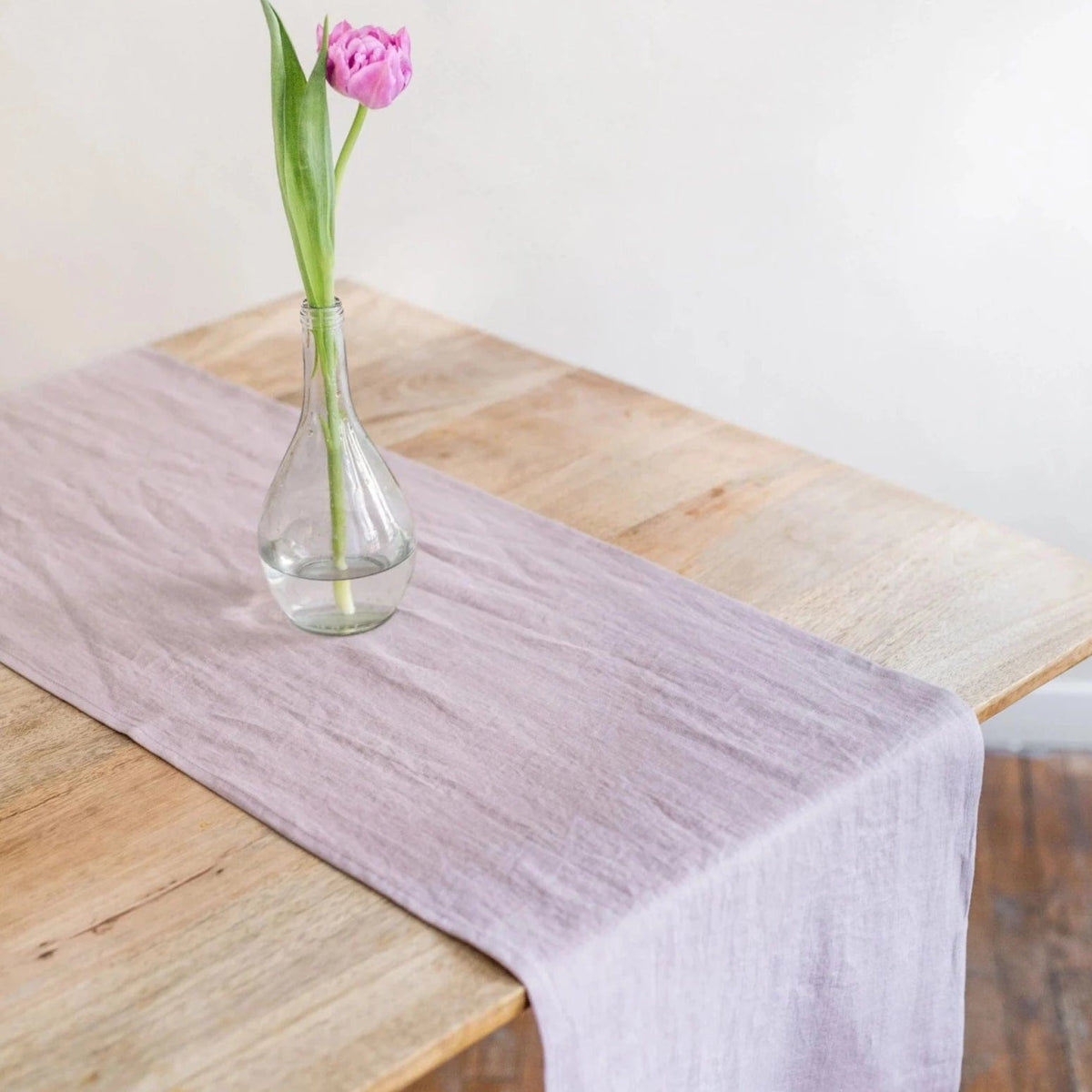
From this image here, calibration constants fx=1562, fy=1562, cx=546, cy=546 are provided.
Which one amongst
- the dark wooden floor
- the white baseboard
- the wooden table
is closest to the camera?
the wooden table

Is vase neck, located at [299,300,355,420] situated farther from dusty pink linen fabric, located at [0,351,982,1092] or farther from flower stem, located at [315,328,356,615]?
dusty pink linen fabric, located at [0,351,982,1092]

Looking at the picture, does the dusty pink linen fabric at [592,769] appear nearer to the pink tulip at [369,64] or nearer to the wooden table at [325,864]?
the wooden table at [325,864]

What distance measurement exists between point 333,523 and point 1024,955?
1236 mm

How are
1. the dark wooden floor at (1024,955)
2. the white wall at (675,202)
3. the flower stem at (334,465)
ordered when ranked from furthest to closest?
the white wall at (675,202), the dark wooden floor at (1024,955), the flower stem at (334,465)

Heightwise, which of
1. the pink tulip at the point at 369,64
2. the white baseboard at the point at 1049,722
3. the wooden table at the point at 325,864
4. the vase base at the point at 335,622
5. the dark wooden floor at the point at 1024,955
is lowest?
the dark wooden floor at the point at 1024,955

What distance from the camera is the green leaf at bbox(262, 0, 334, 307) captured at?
998 millimetres

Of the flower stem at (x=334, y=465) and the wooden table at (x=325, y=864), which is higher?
the flower stem at (x=334, y=465)

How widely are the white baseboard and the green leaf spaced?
1535mm

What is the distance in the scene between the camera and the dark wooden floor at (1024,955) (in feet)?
5.88

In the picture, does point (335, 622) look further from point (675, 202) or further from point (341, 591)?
point (675, 202)

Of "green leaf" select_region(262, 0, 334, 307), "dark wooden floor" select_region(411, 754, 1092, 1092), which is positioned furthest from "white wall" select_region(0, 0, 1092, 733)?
"green leaf" select_region(262, 0, 334, 307)

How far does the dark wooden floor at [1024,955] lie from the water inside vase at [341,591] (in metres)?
0.86

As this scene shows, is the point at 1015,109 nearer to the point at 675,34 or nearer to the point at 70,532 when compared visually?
the point at 675,34

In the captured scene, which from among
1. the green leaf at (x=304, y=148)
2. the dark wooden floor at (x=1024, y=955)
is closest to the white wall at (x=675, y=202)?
the dark wooden floor at (x=1024, y=955)
